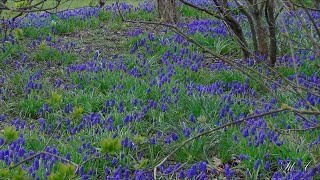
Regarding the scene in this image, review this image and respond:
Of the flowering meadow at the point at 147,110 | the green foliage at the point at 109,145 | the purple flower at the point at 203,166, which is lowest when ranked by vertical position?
the purple flower at the point at 203,166

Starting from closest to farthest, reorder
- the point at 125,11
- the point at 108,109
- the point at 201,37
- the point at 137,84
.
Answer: the point at 108,109 → the point at 137,84 → the point at 201,37 → the point at 125,11

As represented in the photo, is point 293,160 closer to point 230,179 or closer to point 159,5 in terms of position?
point 230,179

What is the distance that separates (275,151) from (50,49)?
149 inches

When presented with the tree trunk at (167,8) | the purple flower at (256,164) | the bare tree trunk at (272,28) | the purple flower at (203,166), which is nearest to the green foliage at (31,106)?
the purple flower at (203,166)

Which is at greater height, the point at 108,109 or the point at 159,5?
the point at 159,5

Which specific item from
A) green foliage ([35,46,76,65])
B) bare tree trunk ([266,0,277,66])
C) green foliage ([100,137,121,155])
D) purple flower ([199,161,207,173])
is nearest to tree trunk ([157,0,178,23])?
green foliage ([35,46,76,65])

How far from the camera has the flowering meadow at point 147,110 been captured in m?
3.37

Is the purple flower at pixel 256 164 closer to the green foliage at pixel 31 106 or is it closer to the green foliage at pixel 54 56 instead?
the green foliage at pixel 31 106

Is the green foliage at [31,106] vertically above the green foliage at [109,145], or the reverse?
the green foliage at [109,145]

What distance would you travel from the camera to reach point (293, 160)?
11.5ft

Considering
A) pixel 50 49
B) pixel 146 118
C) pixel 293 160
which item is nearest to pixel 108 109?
pixel 146 118

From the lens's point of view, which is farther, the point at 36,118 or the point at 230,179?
the point at 36,118

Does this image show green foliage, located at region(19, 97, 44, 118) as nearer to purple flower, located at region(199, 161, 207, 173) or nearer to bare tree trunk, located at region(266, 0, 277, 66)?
purple flower, located at region(199, 161, 207, 173)

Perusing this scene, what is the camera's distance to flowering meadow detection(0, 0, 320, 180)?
3.37 m
